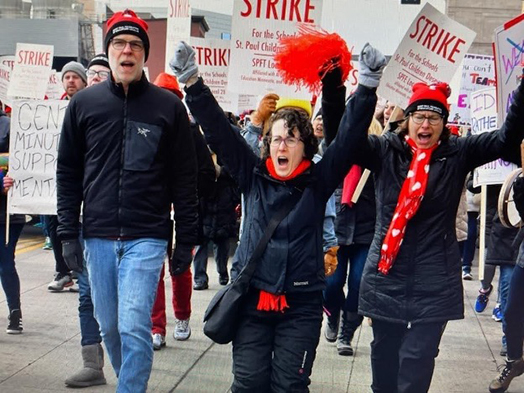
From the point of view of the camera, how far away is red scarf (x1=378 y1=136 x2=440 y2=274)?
169 inches

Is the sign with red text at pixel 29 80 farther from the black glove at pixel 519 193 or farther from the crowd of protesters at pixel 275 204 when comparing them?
the black glove at pixel 519 193

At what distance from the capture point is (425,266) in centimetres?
433

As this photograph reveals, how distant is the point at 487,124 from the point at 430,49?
1.30 meters

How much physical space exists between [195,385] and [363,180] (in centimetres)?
195

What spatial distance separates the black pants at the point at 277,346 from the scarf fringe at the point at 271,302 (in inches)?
2.1

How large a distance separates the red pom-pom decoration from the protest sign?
283cm

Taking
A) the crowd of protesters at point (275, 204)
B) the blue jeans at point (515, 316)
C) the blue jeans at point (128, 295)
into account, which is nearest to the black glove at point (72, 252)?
the crowd of protesters at point (275, 204)

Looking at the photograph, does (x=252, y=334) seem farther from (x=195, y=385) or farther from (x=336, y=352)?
(x=336, y=352)

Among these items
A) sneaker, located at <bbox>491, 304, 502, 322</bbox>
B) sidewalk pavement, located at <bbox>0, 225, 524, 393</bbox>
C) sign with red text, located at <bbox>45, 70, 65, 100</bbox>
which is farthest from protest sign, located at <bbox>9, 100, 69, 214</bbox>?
sign with red text, located at <bbox>45, 70, 65, 100</bbox>

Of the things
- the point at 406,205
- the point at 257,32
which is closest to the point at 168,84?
the point at 257,32

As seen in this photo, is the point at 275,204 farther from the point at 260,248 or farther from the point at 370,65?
the point at 370,65

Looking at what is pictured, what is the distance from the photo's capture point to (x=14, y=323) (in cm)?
679

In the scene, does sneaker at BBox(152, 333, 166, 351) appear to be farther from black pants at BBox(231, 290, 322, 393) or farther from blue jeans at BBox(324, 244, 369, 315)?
black pants at BBox(231, 290, 322, 393)

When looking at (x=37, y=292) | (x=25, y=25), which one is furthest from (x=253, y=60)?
(x=25, y=25)
